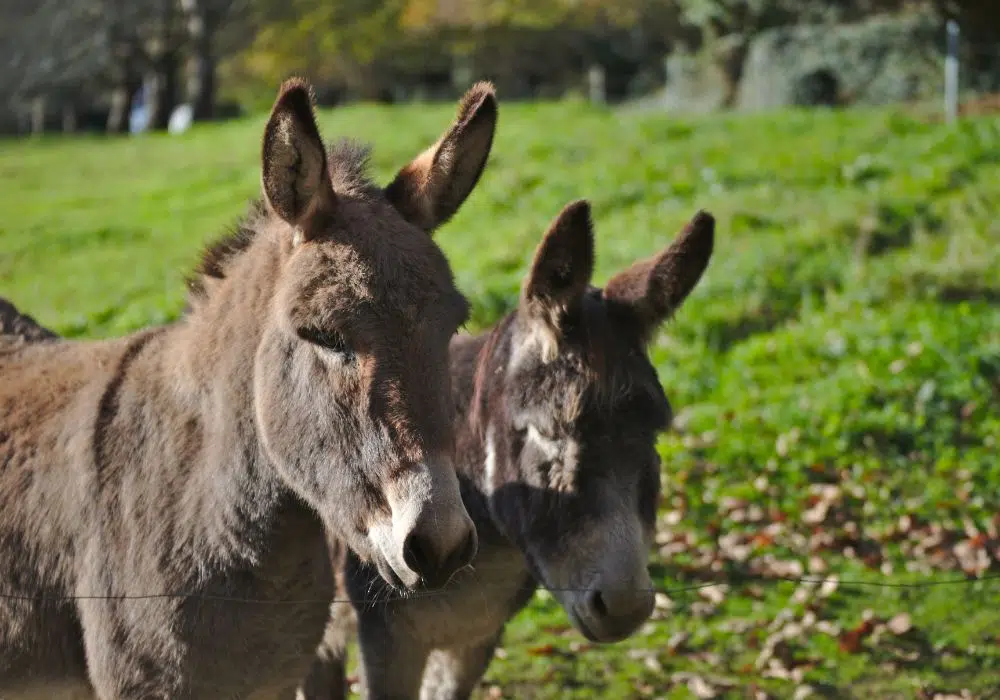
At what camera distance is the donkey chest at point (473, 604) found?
3873mm

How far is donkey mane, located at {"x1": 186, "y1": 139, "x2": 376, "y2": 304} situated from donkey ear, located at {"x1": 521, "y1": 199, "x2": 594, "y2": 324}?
2.26ft

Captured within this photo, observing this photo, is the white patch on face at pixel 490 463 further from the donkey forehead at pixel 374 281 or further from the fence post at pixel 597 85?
the fence post at pixel 597 85

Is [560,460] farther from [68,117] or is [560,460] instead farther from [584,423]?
[68,117]

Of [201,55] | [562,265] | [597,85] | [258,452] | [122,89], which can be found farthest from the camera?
[122,89]

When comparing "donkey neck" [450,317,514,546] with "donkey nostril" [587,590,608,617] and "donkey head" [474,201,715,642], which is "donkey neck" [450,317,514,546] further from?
"donkey nostril" [587,590,608,617]

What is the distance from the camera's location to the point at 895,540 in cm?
707

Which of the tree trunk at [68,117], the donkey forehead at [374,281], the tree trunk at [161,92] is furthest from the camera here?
the tree trunk at [68,117]

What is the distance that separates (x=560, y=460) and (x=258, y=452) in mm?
1025

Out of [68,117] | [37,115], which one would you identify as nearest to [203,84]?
[37,115]

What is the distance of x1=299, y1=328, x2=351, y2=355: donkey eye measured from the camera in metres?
2.82

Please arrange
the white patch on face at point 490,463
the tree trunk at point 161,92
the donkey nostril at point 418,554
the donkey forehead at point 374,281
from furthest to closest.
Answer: the tree trunk at point 161,92
the white patch on face at point 490,463
the donkey forehead at point 374,281
the donkey nostril at point 418,554

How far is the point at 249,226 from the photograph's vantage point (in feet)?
11.1

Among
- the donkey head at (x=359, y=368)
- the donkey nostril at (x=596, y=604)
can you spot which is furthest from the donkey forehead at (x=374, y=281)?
the donkey nostril at (x=596, y=604)

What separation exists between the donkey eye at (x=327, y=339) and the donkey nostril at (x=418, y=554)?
0.54 meters
